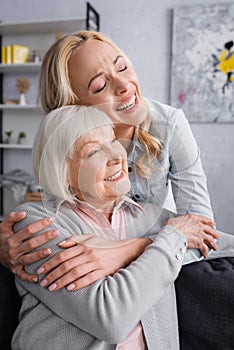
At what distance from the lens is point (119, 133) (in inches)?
30.0

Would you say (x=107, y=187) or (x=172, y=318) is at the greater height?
(x=107, y=187)

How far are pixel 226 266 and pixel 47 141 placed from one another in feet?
1.67

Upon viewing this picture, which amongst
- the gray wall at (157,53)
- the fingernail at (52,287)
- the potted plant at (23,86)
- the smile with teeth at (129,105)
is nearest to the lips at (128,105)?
the smile with teeth at (129,105)

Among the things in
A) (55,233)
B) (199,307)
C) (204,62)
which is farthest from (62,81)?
(204,62)

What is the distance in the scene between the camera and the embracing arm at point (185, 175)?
0.97 m

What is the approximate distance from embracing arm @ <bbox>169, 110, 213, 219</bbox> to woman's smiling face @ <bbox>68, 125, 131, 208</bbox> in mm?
226

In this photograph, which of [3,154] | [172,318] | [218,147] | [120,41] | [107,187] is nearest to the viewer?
[107,187]

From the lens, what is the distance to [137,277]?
2.49 feet

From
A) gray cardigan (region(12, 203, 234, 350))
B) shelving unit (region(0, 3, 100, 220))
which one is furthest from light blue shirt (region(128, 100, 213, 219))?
shelving unit (region(0, 3, 100, 220))

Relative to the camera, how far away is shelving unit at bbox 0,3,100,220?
3352 millimetres

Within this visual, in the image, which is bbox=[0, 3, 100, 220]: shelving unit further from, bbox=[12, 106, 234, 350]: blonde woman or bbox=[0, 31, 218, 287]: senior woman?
bbox=[12, 106, 234, 350]: blonde woman

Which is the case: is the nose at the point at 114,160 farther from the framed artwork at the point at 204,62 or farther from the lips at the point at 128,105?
the framed artwork at the point at 204,62

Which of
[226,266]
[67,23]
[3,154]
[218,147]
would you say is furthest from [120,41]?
[226,266]

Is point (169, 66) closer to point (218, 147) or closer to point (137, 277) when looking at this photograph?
point (218, 147)
